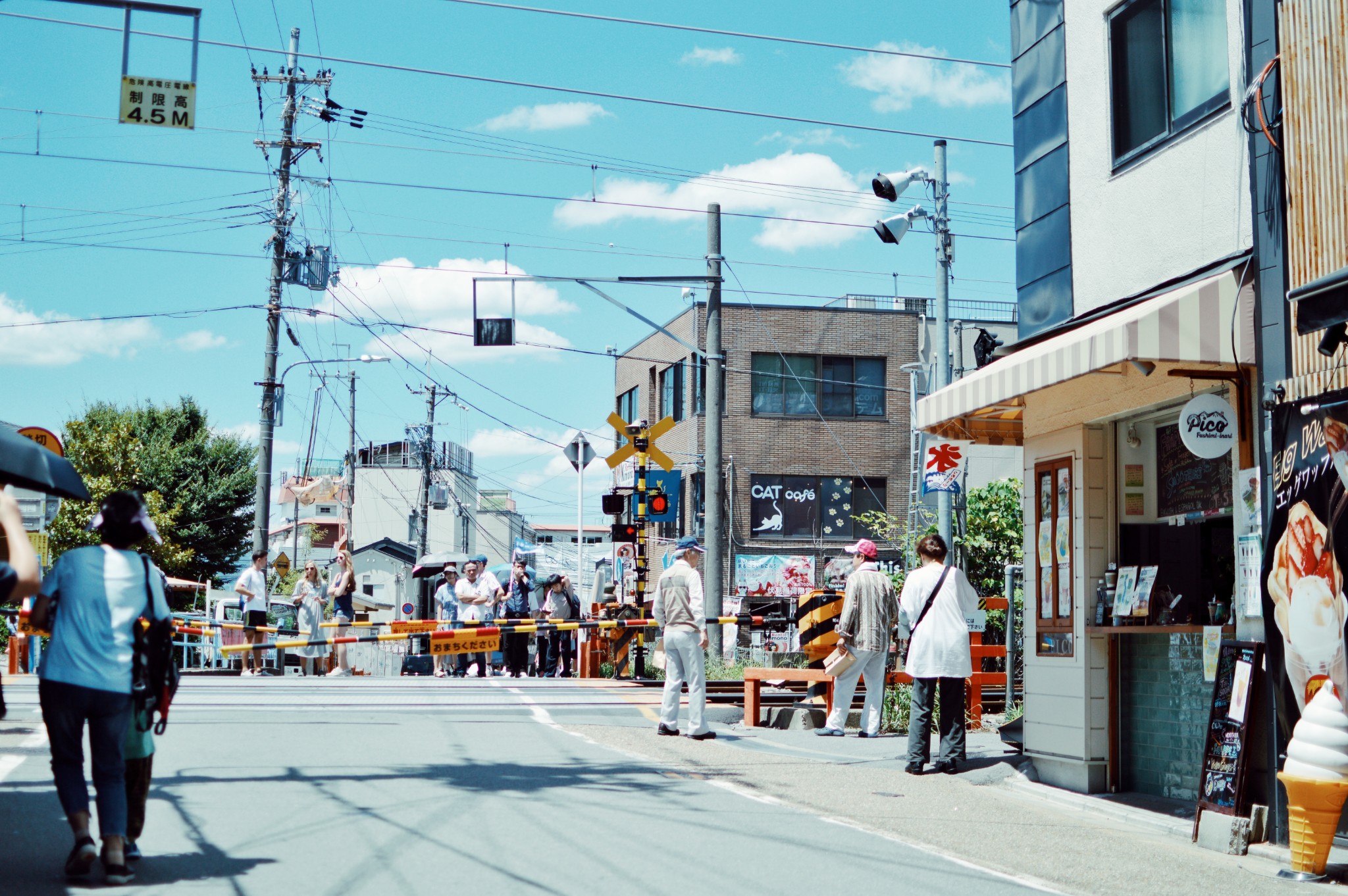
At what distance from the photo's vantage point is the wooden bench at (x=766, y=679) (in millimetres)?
14116

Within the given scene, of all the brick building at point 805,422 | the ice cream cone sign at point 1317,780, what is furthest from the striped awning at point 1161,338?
the brick building at point 805,422

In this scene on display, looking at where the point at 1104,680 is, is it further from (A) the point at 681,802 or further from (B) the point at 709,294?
(B) the point at 709,294

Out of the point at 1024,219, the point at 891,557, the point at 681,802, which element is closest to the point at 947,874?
the point at 681,802

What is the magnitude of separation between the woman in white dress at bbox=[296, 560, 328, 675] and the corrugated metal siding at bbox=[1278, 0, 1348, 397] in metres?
18.6

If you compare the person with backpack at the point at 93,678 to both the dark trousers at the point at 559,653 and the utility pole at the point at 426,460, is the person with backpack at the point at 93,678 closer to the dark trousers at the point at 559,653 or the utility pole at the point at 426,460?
the dark trousers at the point at 559,653

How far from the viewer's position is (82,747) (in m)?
6.16

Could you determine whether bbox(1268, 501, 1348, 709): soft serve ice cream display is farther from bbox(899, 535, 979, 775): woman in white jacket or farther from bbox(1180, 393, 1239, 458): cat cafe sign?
bbox(899, 535, 979, 775): woman in white jacket

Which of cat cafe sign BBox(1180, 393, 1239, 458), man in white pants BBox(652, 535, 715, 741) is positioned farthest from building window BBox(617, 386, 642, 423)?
cat cafe sign BBox(1180, 393, 1239, 458)

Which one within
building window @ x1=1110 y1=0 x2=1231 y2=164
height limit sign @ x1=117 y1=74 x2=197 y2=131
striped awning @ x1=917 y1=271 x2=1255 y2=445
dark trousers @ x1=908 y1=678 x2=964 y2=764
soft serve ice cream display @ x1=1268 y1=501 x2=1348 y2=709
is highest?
height limit sign @ x1=117 y1=74 x2=197 y2=131

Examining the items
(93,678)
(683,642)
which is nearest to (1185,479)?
(683,642)

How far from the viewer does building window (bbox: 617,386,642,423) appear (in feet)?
146

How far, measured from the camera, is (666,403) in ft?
138

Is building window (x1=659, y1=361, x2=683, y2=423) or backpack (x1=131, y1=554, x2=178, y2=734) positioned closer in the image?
backpack (x1=131, y1=554, x2=178, y2=734)

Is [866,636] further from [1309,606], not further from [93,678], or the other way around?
[93,678]
